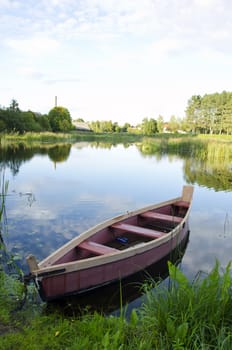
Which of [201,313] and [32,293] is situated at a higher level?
[201,313]

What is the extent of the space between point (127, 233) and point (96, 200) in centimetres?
344

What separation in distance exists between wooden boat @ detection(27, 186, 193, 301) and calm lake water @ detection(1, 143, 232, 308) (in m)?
0.79

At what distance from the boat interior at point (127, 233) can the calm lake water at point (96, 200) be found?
2.27 feet

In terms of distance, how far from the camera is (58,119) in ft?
135

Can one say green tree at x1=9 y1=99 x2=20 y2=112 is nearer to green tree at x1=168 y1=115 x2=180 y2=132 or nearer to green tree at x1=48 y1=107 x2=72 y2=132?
green tree at x1=48 y1=107 x2=72 y2=132

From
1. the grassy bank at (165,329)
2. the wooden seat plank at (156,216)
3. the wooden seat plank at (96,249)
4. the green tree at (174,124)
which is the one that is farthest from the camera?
the green tree at (174,124)

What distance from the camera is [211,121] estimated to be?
6200 centimetres

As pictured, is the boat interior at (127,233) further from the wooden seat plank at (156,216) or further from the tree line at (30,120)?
the tree line at (30,120)

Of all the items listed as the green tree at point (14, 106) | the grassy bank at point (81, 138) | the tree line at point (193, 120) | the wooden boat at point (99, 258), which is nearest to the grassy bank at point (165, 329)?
the wooden boat at point (99, 258)

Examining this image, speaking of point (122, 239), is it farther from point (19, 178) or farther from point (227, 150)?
point (227, 150)

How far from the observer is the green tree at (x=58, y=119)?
40969 millimetres

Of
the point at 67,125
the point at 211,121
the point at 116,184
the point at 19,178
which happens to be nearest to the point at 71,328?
the point at 116,184

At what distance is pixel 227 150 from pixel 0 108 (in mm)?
21389

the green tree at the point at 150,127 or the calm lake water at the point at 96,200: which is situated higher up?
the green tree at the point at 150,127
